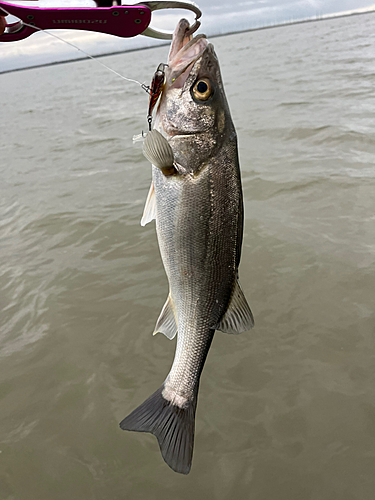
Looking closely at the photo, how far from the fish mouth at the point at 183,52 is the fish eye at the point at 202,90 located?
66 mm

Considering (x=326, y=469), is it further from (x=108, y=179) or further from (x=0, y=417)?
(x=108, y=179)

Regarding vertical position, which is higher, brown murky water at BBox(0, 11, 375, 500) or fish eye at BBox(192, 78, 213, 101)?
fish eye at BBox(192, 78, 213, 101)

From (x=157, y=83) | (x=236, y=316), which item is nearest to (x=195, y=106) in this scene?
(x=157, y=83)

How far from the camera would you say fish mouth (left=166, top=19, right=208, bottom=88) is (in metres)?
1.60

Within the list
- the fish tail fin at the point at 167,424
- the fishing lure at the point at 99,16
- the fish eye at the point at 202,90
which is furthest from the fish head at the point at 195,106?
the fish tail fin at the point at 167,424

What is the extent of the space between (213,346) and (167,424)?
1.38 m

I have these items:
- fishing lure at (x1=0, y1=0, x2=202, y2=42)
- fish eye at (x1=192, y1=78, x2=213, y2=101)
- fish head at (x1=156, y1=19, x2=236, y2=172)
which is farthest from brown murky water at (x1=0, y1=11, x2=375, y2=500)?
fishing lure at (x1=0, y1=0, x2=202, y2=42)

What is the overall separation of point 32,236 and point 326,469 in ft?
14.7

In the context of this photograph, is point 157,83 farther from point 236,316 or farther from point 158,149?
point 236,316

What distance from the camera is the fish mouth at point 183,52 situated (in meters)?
1.60

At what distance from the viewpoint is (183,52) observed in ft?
5.37

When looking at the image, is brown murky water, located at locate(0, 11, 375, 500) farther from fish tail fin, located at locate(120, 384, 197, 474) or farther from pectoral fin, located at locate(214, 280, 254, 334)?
pectoral fin, located at locate(214, 280, 254, 334)

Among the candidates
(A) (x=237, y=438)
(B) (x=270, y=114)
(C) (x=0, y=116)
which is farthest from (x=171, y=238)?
(C) (x=0, y=116)

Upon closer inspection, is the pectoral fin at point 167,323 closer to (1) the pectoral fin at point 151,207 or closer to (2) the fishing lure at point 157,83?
(1) the pectoral fin at point 151,207
